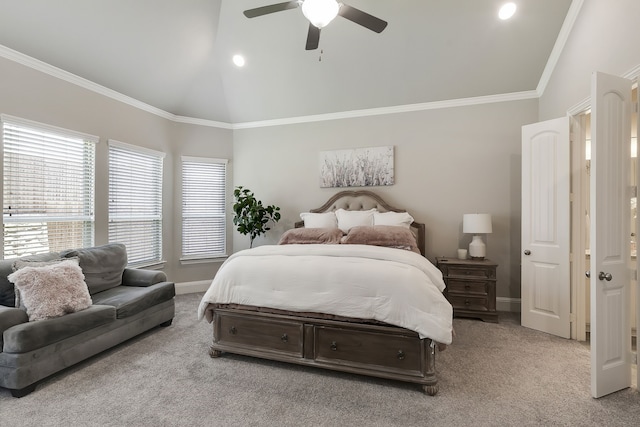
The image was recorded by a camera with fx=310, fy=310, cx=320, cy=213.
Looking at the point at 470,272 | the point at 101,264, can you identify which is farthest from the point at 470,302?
the point at 101,264

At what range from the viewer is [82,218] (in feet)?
12.7

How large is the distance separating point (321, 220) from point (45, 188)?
132 inches

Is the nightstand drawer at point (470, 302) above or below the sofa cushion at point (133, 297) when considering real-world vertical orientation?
below

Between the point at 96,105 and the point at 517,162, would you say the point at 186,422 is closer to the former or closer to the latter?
the point at 96,105

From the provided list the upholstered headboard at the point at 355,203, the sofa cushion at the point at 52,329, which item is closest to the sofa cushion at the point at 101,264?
the sofa cushion at the point at 52,329

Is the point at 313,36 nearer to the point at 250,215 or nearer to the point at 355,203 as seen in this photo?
the point at 355,203

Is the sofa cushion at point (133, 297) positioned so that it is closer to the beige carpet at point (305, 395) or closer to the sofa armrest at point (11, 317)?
the beige carpet at point (305, 395)

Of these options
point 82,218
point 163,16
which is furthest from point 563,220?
point 82,218

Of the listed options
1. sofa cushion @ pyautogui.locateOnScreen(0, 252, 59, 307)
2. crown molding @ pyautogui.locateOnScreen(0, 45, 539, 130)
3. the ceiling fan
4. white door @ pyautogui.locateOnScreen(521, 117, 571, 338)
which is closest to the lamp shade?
white door @ pyautogui.locateOnScreen(521, 117, 571, 338)

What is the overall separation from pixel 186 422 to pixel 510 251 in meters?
4.27

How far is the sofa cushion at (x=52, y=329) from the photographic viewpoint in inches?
88.4

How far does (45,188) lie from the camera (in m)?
3.49

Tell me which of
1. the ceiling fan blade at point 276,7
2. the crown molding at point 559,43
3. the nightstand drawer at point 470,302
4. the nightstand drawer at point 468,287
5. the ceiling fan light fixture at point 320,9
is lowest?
the nightstand drawer at point 470,302

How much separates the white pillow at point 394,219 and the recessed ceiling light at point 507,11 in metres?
2.57
